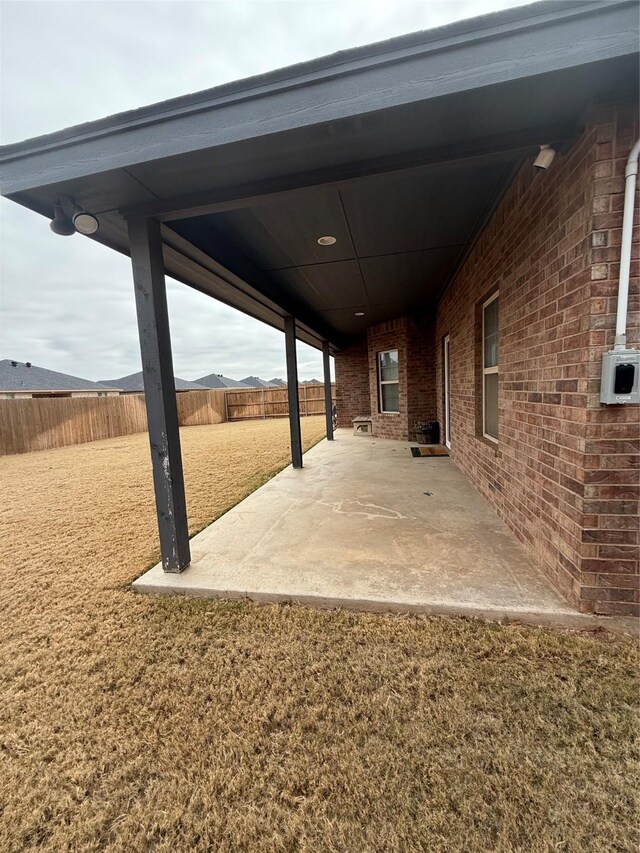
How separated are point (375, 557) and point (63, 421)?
11.7m

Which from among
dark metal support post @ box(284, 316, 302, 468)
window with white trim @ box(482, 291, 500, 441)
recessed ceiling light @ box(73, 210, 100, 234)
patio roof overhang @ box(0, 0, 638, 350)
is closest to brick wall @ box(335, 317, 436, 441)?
dark metal support post @ box(284, 316, 302, 468)

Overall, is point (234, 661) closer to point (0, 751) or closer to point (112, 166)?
point (0, 751)

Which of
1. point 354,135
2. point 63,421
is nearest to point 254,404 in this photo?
point 63,421

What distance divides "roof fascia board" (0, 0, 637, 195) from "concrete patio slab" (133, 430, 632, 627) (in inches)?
105

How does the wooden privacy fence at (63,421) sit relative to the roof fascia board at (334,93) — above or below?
below

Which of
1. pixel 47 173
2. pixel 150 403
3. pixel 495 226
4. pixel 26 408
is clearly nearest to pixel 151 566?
pixel 150 403

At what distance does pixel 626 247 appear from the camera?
1.70 m

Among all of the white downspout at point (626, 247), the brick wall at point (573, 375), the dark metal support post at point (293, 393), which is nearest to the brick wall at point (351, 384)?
the dark metal support post at point (293, 393)

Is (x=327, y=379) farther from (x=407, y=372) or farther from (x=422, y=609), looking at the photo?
(x=422, y=609)

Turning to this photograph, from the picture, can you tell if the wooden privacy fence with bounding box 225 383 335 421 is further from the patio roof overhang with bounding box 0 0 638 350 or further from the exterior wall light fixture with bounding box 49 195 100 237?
the exterior wall light fixture with bounding box 49 195 100 237

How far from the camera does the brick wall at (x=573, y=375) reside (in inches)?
69.6

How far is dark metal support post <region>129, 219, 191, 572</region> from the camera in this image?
2.47 meters

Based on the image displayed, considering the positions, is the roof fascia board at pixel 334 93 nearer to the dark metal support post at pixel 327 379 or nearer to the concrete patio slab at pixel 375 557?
the concrete patio slab at pixel 375 557

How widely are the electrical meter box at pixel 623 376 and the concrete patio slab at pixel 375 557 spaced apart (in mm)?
1217
